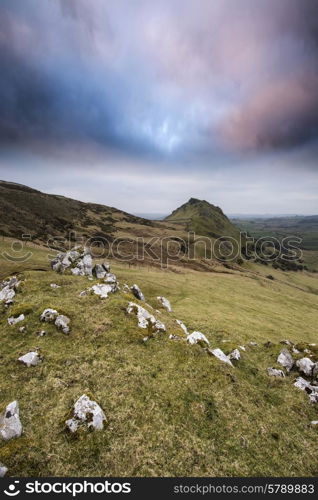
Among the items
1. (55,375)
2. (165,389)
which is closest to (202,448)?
(165,389)

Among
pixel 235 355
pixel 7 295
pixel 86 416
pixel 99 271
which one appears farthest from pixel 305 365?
pixel 7 295

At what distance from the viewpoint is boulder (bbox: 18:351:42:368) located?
60.7ft

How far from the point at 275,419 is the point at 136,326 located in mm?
12766

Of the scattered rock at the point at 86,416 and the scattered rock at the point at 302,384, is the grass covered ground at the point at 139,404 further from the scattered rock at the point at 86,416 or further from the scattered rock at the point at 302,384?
the scattered rock at the point at 302,384

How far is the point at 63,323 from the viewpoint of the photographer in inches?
898

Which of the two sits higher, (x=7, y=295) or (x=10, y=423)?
(x=7, y=295)

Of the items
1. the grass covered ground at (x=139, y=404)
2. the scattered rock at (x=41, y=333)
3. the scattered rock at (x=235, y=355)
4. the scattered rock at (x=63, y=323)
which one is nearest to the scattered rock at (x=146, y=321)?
the grass covered ground at (x=139, y=404)

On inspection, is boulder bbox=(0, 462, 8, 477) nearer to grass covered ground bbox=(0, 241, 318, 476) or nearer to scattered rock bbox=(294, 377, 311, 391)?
grass covered ground bbox=(0, 241, 318, 476)

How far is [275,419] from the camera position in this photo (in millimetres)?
17969

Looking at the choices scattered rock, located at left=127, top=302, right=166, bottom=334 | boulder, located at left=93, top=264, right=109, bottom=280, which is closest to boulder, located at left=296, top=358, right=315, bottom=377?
scattered rock, located at left=127, top=302, right=166, bottom=334

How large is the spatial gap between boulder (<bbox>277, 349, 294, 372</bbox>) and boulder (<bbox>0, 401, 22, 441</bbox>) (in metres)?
23.7

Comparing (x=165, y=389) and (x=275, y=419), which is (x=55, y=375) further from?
(x=275, y=419)

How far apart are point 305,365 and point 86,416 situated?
21.1m

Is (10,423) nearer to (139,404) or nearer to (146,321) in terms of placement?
(139,404)
